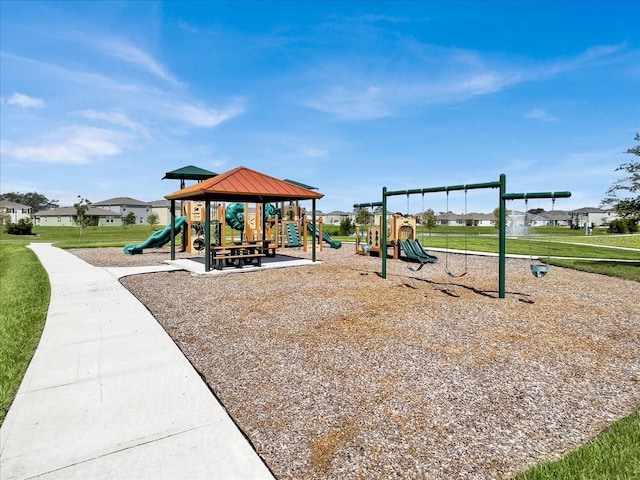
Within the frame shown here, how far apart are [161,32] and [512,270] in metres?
15.5

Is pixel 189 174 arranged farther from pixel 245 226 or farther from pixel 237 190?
pixel 237 190

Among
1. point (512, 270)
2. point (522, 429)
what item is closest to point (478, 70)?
point (512, 270)

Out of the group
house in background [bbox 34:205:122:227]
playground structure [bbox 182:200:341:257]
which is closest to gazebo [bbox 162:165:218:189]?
playground structure [bbox 182:200:341:257]

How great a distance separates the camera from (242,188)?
38.2 ft

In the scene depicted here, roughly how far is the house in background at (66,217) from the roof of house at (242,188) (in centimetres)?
7355

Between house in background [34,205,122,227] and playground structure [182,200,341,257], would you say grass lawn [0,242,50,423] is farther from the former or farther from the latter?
house in background [34,205,122,227]

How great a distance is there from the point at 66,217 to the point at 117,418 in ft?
301

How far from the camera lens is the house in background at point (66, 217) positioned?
2928 inches

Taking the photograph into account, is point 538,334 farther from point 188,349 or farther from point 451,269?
point 451,269

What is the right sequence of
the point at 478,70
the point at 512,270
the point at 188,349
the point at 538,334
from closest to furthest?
the point at 188,349 → the point at 538,334 → the point at 512,270 → the point at 478,70

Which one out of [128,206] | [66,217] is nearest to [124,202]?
[128,206]

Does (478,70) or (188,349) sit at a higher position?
(478,70)

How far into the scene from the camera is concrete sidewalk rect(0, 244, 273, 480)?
2.38 meters

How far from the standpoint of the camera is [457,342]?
16.2ft
